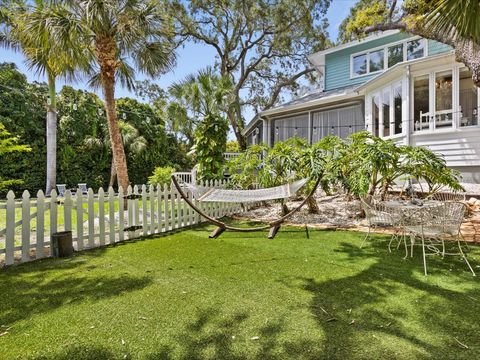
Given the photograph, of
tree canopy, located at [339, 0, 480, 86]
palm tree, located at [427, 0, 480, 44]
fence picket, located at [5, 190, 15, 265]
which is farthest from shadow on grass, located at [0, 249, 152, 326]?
tree canopy, located at [339, 0, 480, 86]

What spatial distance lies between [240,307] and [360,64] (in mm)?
14023

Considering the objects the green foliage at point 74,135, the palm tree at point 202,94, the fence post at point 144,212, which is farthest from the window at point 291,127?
the fence post at point 144,212

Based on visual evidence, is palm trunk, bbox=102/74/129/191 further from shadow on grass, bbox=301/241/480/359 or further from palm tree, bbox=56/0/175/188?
shadow on grass, bbox=301/241/480/359

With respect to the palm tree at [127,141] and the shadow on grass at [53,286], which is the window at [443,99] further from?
the palm tree at [127,141]

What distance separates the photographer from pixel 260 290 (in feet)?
10.3

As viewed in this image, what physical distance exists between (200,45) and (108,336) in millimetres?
20236

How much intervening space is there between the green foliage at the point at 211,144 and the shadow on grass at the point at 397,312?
23.1ft

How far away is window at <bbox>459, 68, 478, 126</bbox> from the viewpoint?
8.76 metres

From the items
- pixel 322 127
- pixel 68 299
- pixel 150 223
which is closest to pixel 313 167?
pixel 150 223

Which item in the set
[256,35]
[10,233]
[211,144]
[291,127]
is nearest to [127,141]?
[211,144]

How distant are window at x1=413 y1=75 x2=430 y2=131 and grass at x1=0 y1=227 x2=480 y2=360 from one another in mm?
6014

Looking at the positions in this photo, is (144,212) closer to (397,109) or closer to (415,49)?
(397,109)

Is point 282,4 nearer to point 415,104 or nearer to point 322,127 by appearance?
point 322,127

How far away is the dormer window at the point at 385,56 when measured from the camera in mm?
12211
